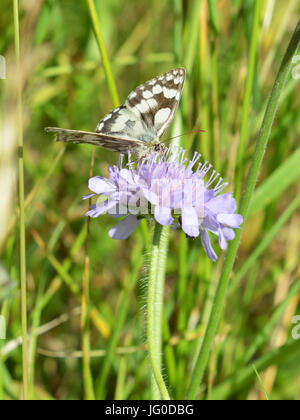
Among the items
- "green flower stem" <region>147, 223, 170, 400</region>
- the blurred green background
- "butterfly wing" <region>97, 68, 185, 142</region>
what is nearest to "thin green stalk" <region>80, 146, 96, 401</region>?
the blurred green background

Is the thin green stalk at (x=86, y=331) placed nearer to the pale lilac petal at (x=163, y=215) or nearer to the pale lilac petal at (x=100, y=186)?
the pale lilac petal at (x=100, y=186)

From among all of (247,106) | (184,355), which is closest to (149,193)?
(247,106)

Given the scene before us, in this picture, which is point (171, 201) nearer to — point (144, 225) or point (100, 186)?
point (100, 186)

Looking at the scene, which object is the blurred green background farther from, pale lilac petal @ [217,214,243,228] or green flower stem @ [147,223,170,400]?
pale lilac petal @ [217,214,243,228]

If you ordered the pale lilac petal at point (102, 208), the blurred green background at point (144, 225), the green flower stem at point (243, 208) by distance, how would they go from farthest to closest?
the blurred green background at point (144, 225) → the pale lilac petal at point (102, 208) → the green flower stem at point (243, 208)

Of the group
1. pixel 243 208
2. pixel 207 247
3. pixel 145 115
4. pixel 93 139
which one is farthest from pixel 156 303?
pixel 145 115

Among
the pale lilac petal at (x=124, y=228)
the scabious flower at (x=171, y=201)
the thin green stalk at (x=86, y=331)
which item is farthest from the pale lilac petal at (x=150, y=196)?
the thin green stalk at (x=86, y=331)
